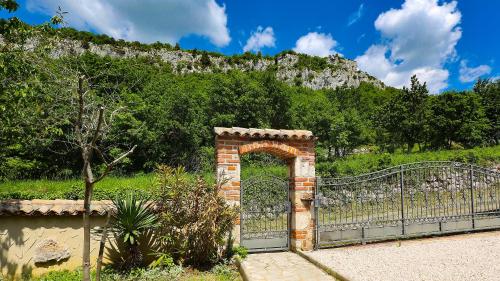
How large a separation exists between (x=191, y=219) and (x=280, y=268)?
2005 mm

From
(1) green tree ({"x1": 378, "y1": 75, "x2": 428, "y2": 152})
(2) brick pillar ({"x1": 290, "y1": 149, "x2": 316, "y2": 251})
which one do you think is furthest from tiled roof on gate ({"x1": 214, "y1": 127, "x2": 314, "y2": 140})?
(1) green tree ({"x1": 378, "y1": 75, "x2": 428, "y2": 152})

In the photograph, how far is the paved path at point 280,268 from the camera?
5.63m

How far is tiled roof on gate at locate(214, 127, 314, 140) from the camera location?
7066 millimetres

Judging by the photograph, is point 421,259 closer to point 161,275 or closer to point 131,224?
point 161,275

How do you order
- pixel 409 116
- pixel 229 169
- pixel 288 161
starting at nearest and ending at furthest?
pixel 229 169
pixel 288 161
pixel 409 116

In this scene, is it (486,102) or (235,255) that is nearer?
(235,255)

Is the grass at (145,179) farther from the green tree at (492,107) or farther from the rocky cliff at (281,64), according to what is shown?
the rocky cliff at (281,64)

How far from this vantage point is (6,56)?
621cm

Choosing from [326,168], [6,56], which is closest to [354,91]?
[326,168]

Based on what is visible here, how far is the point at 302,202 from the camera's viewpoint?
7590 mm

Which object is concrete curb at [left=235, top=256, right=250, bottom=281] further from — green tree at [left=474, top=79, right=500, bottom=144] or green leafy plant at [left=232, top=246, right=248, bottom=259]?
green tree at [left=474, top=79, right=500, bottom=144]

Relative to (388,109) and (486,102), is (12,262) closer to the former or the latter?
(388,109)

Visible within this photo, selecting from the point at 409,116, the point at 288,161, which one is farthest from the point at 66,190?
the point at 409,116

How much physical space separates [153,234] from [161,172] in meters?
1.34
